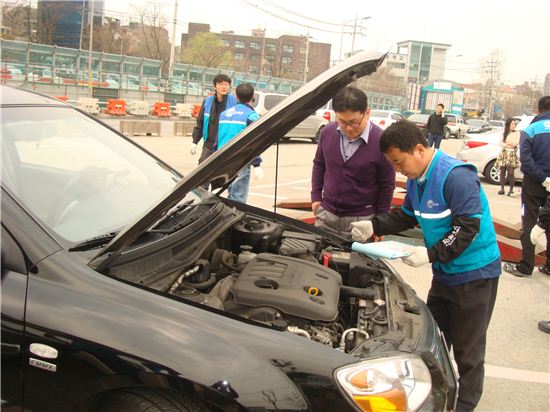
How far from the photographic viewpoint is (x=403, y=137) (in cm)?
248

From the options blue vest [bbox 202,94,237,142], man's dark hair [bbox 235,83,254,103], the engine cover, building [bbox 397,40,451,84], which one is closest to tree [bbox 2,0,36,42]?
blue vest [bbox 202,94,237,142]

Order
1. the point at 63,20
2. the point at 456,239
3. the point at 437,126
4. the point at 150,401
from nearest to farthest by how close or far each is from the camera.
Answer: the point at 150,401 → the point at 456,239 → the point at 437,126 → the point at 63,20

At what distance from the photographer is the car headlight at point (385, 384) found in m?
1.70

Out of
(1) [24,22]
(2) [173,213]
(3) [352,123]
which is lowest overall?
(2) [173,213]

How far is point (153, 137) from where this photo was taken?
17.7m

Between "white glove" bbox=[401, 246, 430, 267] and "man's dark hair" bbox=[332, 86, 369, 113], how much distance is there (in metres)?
1.07

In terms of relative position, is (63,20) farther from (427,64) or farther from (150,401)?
(427,64)

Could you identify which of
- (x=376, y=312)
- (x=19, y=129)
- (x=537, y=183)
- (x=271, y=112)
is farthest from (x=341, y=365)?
(x=537, y=183)

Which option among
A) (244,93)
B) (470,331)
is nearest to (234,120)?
(244,93)

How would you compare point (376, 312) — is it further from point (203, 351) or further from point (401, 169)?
point (203, 351)

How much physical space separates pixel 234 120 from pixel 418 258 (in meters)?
3.34

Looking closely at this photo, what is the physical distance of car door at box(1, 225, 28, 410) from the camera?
1744 millimetres

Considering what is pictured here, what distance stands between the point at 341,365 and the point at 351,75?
53.8 inches

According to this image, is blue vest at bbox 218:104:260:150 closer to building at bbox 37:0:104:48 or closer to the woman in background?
the woman in background
